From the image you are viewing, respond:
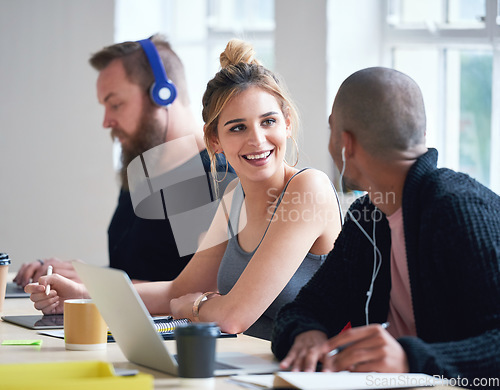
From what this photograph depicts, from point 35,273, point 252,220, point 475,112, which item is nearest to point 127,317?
point 252,220

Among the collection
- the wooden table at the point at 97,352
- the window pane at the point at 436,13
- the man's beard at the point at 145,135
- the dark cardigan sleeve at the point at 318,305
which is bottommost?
the wooden table at the point at 97,352

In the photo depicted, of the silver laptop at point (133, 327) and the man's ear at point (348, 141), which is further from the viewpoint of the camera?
the man's ear at point (348, 141)

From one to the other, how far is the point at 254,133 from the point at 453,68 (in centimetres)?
205

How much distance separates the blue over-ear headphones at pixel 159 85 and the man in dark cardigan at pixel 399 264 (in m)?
1.39

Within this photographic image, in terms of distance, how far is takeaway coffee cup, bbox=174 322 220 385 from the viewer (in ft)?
3.33

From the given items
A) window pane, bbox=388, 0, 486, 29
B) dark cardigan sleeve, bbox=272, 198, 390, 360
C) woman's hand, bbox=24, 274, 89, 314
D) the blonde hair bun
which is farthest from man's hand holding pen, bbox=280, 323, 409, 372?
window pane, bbox=388, 0, 486, 29

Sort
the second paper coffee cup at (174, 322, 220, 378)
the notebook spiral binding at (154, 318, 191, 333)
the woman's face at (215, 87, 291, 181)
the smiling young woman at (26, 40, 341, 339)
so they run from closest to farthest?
the second paper coffee cup at (174, 322, 220, 378), the notebook spiral binding at (154, 318, 191, 333), the smiling young woman at (26, 40, 341, 339), the woman's face at (215, 87, 291, 181)

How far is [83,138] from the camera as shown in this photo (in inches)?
168

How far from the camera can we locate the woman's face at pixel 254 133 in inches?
75.3

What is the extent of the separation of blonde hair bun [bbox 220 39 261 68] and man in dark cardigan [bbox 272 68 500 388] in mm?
765

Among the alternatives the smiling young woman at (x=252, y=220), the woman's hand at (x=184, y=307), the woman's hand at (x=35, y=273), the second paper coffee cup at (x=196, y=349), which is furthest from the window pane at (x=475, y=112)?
the second paper coffee cup at (x=196, y=349)

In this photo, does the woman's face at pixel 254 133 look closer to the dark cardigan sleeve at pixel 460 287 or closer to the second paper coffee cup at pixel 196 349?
the dark cardigan sleeve at pixel 460 287

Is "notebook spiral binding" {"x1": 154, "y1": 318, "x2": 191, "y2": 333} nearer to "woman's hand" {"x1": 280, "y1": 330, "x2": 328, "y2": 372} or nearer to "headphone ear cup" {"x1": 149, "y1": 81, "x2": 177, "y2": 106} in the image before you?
"woman's hand" {"x1": 280, "y1": 330, "x2": 328, "y2": 372}

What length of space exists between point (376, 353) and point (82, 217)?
11.3 feet
